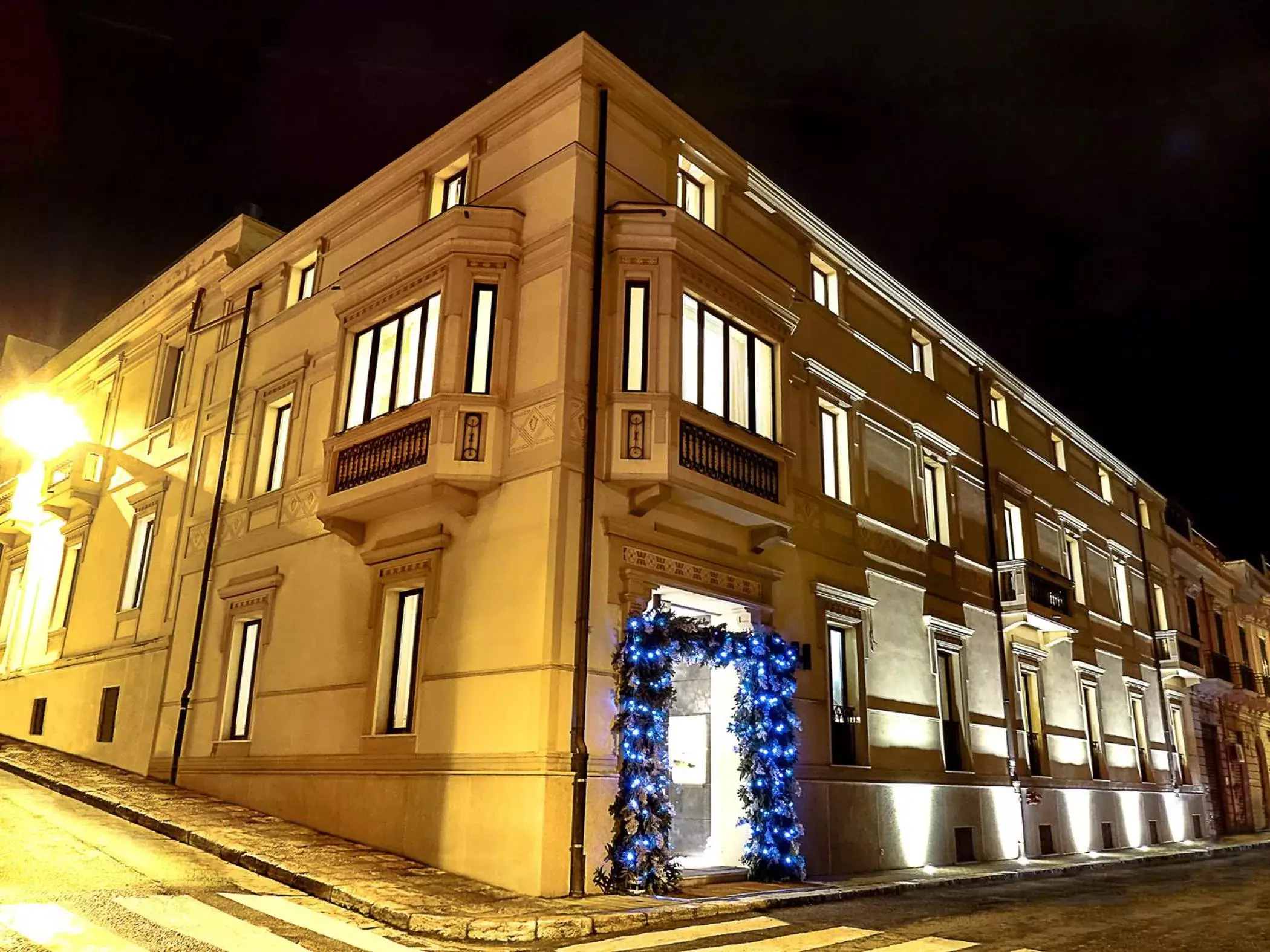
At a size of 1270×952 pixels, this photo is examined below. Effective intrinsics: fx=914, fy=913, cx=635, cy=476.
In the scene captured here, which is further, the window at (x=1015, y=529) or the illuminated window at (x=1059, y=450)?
the illuminated window at (x=1059, y=450)

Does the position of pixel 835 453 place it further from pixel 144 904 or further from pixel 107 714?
pixel 107 714

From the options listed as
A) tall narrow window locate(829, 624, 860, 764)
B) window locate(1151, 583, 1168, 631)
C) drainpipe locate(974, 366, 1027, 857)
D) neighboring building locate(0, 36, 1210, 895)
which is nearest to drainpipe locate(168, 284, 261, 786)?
neighboring building locate(0, 36, 1210, 895)

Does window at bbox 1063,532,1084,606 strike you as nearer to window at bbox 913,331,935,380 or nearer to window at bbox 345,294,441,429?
window at bbox 913,331,935,380

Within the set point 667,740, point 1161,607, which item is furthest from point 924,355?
point 1161,607

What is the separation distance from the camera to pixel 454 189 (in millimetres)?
16734

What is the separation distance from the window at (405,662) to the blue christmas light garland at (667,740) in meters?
3.44

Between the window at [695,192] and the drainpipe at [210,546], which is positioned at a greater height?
the window at [695,192]

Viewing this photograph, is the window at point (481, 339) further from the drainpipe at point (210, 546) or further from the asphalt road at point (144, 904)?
the drainpipe at point (210, 546)

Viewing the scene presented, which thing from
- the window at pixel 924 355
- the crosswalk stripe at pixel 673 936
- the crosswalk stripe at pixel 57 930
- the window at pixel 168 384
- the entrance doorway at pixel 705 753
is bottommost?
the crosswalk stripe at pixel 673 936

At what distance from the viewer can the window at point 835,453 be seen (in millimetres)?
18172

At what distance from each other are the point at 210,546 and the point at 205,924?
39.1 feet

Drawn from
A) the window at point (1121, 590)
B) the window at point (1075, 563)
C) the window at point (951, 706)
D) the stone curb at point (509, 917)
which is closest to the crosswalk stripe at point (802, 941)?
the stone curb at point (509, 917)

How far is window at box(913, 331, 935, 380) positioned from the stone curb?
37.7ft

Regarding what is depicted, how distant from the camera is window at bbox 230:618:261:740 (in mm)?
16750
